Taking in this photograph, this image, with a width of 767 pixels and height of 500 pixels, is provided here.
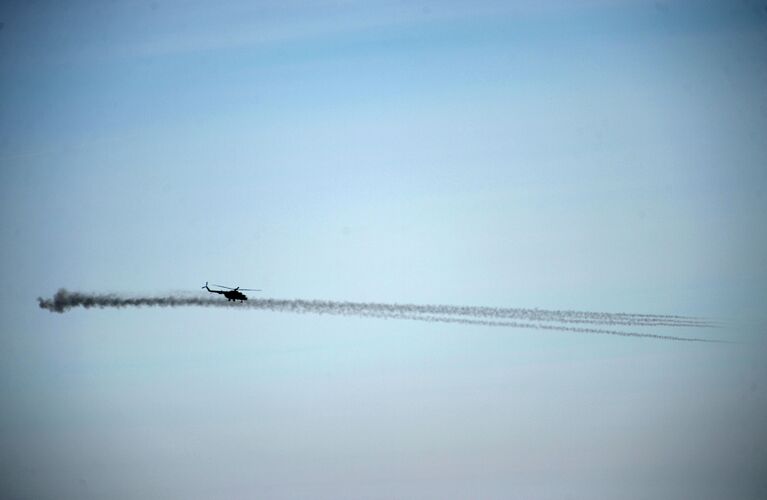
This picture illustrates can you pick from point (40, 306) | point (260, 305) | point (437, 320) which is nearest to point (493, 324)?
point (437, 320)

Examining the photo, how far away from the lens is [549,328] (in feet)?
149

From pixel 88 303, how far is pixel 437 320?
24.2 meters

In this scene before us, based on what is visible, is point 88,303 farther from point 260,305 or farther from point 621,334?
point 621,334

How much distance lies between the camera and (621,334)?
48.2m

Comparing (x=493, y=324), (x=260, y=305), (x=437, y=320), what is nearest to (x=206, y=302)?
(x=260, y=305)

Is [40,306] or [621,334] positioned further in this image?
[40,306]

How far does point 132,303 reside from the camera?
50406 mm

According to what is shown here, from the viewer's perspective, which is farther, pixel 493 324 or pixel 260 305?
pixel 260 305

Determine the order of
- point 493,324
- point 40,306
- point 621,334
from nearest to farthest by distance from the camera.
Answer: point 493,324 < point 621,334 < point 40,306

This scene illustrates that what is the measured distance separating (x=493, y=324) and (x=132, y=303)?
24.3 m

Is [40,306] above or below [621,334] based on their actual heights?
below

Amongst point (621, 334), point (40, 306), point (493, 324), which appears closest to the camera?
point (493, 324)

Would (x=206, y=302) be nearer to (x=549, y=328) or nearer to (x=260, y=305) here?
(x=260, y=305)

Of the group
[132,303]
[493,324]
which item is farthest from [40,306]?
[493,324]
